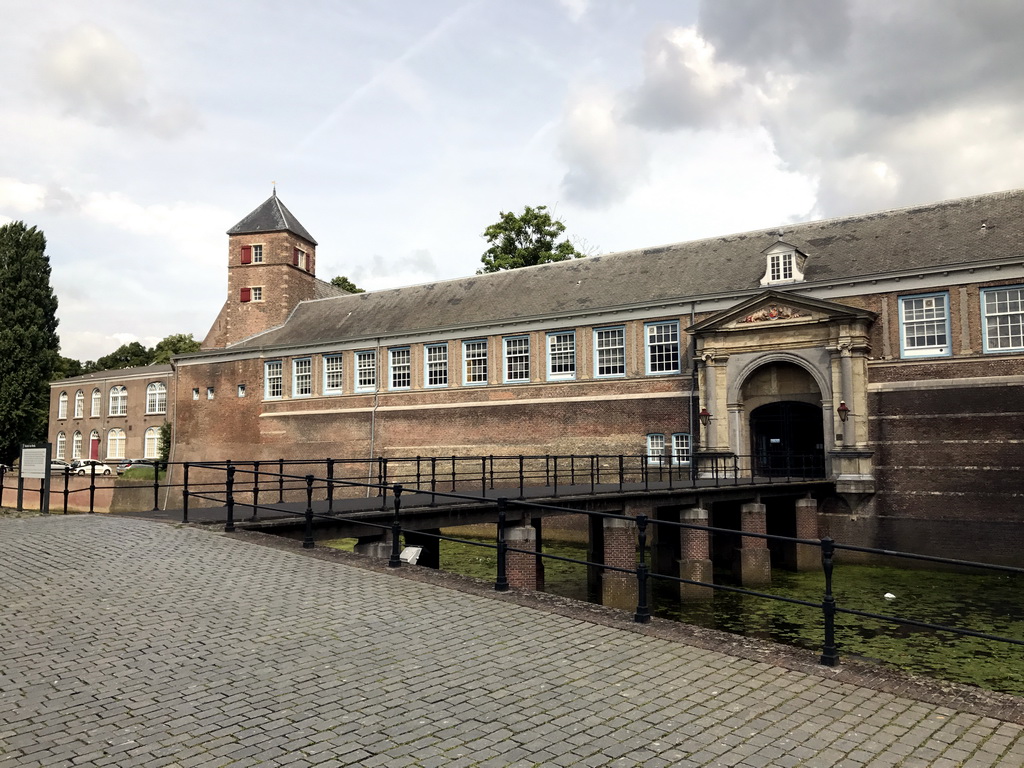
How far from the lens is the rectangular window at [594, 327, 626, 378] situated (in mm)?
24703

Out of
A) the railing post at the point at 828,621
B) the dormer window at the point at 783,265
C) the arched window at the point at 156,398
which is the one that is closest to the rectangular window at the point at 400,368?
Result: the dormer window at the point at 783,265

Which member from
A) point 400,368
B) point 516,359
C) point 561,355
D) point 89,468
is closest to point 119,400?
point 89,468

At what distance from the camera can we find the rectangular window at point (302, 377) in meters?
31.7

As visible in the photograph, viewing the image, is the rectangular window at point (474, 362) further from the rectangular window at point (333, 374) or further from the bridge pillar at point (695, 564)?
the bridge pillar at point (695, 564)

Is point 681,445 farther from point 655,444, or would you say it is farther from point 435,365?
point 435,365

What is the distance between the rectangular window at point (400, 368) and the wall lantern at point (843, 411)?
15307 mm

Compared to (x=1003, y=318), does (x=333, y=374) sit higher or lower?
lower

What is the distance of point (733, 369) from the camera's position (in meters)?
22.4

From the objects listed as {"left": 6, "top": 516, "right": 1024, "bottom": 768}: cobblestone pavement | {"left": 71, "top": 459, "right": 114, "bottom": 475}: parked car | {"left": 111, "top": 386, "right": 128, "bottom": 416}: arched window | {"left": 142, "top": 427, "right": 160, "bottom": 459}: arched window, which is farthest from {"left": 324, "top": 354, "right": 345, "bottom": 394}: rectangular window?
{"left": 6, "top": 516, "right": 1024, "bottom": 768}: cobblestone pavement

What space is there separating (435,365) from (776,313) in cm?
1252

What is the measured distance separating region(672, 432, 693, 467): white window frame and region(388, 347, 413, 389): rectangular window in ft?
34.9

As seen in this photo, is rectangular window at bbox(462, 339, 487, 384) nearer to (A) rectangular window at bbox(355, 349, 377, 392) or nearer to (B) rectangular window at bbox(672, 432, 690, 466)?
(A) rectangular window at bbox(355, 349, 377, 392)

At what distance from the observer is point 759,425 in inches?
910

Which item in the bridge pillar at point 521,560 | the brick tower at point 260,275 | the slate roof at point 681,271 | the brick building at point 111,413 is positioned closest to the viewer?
the bridge pillar at point 521,560
